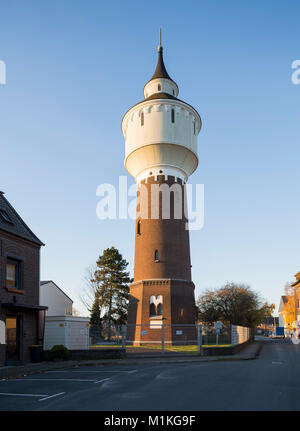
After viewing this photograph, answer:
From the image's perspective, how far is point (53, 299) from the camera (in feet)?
148

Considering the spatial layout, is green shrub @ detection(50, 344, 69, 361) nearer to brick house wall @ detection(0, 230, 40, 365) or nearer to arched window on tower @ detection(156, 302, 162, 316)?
brick house wall @ detection(0, 230, 40, 365)

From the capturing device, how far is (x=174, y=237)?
31.8m

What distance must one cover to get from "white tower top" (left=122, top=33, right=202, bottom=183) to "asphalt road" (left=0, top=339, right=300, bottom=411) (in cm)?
1999

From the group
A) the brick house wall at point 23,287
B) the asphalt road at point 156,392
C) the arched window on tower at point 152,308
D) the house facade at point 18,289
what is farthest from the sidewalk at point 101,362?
the arched window on tower at point 152,308

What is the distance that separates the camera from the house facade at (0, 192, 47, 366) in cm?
1953

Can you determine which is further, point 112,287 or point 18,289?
point 112,287

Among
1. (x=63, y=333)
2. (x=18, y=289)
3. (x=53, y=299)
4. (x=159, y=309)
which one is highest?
(x=18, y=289)

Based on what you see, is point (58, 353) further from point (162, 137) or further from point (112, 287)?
point (112, 287)

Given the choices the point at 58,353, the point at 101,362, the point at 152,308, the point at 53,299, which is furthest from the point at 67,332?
the point at 53,299

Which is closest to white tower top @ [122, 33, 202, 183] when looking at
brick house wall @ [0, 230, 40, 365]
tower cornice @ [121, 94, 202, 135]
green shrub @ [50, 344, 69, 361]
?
tower cornice @ [121, 94, 202, 135]

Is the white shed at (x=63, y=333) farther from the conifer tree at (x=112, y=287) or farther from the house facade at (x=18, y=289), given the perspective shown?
the conifer tree at (x=112, y=287)

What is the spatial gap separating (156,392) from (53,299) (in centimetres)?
3659

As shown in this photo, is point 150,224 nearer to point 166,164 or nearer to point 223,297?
point 166,164

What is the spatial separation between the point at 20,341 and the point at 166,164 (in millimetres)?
17551
